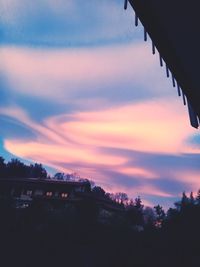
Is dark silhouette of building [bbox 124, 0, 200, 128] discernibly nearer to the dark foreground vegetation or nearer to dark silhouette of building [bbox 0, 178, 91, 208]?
the dark foreground vegetation

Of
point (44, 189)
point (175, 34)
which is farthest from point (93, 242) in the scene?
point (44, 189)

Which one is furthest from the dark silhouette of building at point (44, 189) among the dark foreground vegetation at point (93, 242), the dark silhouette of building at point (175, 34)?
the dark silhouette of building at point (175, 34)

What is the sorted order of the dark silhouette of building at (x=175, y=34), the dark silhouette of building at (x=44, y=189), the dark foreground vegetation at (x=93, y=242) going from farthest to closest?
the dark silhouette of building at (x=44, y=189)
the dark foreground vegetation at (x=93, y=242)
the dark silhouette of building at (x=175, y=34)

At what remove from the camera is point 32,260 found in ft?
45.0

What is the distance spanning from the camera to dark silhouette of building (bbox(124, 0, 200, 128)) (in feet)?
5.31

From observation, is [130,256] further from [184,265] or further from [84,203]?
[84,203]

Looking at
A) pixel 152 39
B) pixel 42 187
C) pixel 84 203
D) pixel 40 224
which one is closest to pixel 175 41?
pixel 152 39

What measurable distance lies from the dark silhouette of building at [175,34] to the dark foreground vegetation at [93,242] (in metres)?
12.0

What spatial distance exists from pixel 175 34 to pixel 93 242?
50.5 feet

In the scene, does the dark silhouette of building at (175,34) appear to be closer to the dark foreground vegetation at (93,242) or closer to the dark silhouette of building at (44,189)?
the dark foreground vegetation at (93,242)

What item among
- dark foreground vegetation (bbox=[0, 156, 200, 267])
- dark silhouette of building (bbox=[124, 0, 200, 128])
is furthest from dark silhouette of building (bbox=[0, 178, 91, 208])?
dark silhouette of building (bbox=[124, 0, 200, 128])

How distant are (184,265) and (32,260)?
22.5 ft

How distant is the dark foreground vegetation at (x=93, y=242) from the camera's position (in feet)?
43.9

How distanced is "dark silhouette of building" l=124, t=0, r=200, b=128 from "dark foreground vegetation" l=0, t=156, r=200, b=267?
473 inches
